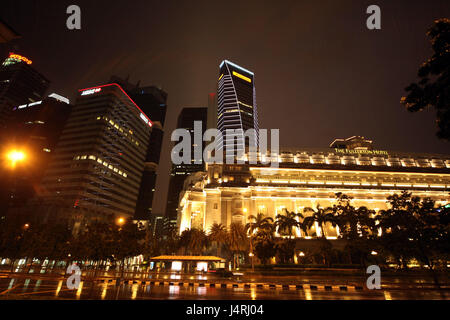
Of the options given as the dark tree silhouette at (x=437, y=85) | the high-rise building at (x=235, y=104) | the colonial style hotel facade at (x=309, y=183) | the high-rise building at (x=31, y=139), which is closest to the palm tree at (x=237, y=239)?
the colonial style hotel facade at (x=309, y=183)

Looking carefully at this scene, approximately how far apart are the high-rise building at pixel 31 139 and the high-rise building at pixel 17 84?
11.9 m

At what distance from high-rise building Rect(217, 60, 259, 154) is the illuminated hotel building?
195 ft

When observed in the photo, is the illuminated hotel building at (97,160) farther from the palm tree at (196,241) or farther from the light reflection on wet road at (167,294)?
the light reflection on wet road at (167,294)

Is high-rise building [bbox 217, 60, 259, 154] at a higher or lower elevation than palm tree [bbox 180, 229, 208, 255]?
higher

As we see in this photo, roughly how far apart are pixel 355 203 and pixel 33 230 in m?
93.9

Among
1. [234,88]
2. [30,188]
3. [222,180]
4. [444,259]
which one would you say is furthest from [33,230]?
[234,88]

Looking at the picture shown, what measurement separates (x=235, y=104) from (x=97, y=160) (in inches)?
4041

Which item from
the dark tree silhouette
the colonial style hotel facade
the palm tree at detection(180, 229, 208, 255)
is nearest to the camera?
the dark tree silhouette

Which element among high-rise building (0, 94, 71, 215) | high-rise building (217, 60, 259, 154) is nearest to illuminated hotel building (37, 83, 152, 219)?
high-rise building (0, 94, 71, 215)

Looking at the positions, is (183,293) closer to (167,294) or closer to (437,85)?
(167,294)

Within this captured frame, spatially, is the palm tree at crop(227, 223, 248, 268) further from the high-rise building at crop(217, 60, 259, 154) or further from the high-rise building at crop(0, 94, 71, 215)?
the high-rise building at crop(0, 94, 71, 215)

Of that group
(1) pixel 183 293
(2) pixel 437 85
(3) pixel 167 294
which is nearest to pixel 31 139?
(3) pixel 167 294

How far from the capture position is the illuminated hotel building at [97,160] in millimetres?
99312

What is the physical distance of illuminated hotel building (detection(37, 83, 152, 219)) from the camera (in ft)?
326
